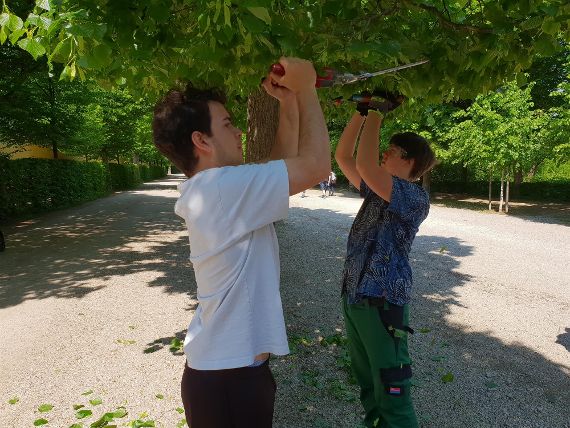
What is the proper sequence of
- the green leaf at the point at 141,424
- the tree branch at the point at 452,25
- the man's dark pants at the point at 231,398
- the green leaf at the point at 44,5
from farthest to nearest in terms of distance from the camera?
the green leaf at the point at 141,424 → the tree branch at the point at 452,25 → the green leaf at the point at 44,5 → the man's dark pants at the point at 231,398

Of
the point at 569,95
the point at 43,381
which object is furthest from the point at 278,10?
the point at 569,95

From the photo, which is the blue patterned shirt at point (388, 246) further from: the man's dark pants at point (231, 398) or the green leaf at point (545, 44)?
the green leaf at point (545, 44)

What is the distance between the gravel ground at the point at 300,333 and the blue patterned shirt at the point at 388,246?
160 centimetres

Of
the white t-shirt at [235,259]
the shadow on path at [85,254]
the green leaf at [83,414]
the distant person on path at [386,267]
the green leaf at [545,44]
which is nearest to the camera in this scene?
the white t-shirt at [235,259]

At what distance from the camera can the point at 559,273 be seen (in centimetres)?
829

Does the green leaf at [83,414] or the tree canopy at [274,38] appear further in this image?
the green leaf at [83,414]

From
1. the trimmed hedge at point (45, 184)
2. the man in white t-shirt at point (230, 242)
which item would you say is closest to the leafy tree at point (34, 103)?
the trimmed hedge at point (45, 184)

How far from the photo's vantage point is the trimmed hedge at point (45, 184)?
14172 millimetres

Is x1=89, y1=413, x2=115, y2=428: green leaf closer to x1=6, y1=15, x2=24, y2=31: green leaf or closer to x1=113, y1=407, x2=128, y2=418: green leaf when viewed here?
x1=113, y1=407, x2=128, y2=418: green leaf

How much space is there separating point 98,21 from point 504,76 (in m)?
2.88

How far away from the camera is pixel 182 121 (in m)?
1.52

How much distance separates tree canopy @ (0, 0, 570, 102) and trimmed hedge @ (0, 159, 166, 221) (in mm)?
13408

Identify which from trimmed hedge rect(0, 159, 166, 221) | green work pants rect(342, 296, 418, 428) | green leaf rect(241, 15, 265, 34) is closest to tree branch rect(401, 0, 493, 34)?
green leaf rect(241, 15, 265, 34)

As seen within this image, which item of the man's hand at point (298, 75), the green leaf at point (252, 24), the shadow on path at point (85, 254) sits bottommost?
the shadow on path at point (85, 254)
